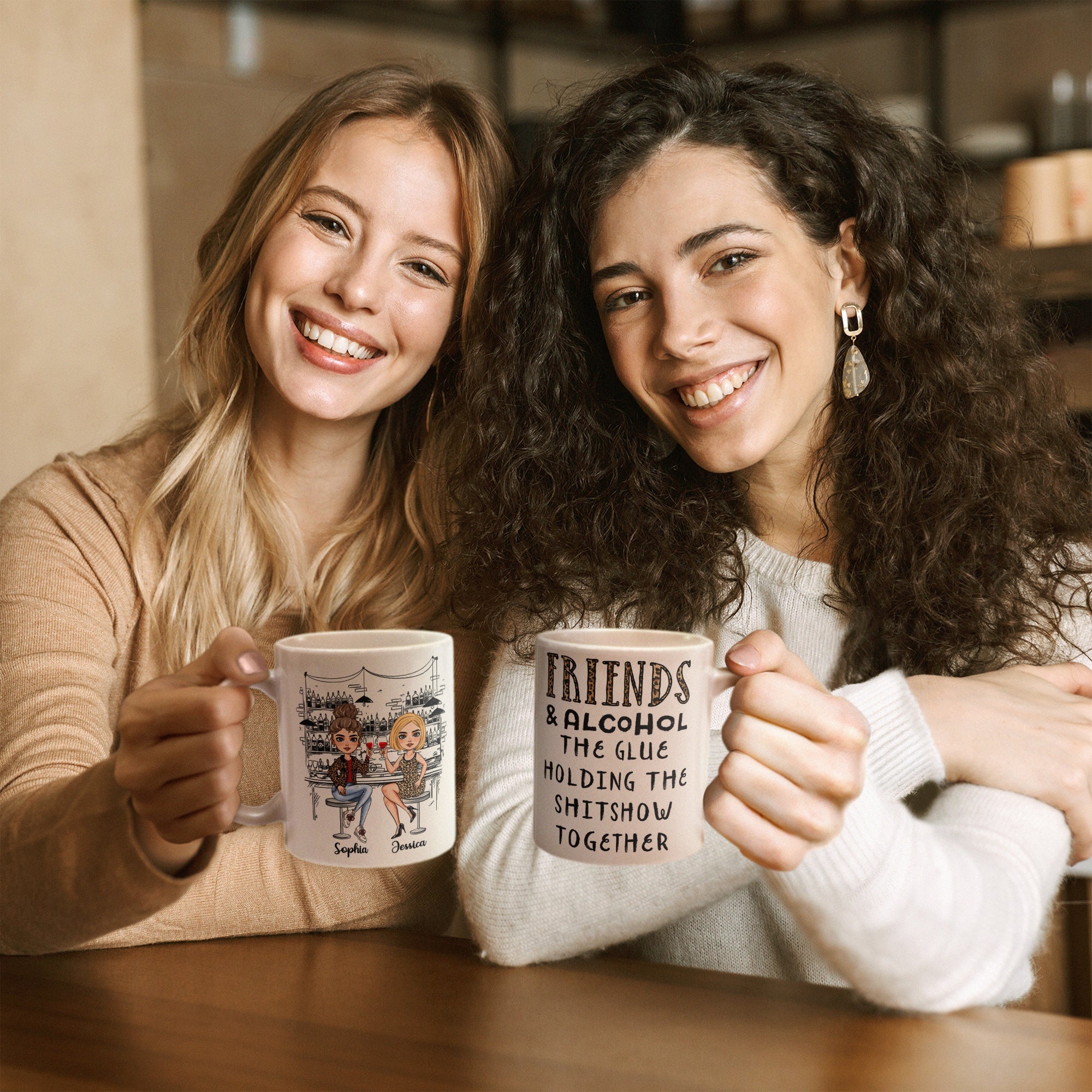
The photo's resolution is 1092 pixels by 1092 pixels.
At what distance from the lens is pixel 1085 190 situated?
244 centimetres

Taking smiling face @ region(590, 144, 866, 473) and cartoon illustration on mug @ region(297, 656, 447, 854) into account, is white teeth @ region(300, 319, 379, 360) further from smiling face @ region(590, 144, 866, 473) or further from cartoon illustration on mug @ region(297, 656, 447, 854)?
cartoon illustration on mug @ region(297, 656, 447, 854)

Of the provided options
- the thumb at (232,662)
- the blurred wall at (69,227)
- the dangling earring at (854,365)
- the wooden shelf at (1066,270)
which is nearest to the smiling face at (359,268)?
the dangling earring at (854,365)

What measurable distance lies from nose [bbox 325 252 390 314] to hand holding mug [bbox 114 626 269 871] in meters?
0.55

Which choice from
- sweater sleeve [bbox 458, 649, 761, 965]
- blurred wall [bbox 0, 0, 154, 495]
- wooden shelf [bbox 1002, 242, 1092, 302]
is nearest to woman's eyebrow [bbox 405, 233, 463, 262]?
sweater sleeve [bbox 458, 649, 761, 965]

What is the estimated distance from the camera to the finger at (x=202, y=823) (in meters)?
0.84

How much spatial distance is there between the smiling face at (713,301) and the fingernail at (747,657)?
46 centimetres

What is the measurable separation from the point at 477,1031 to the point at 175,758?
264mm

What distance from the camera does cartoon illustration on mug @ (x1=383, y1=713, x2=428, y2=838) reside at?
30.4 inches

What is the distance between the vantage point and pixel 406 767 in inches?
30.7

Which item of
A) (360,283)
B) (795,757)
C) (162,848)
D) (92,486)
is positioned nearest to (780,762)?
(795,757)

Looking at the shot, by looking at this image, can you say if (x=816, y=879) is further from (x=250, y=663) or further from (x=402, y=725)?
(x=250, y=663)

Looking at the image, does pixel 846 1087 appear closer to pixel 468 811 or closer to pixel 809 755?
pixel 809 755

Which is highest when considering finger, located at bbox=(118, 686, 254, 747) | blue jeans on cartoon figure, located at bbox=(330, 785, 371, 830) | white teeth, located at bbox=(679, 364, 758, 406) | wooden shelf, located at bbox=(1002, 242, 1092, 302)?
→ wooden shelf, located at bbox=(1002, 242, 1092, 302)

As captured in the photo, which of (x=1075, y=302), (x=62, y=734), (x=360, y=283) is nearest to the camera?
(x=62, y=734)
